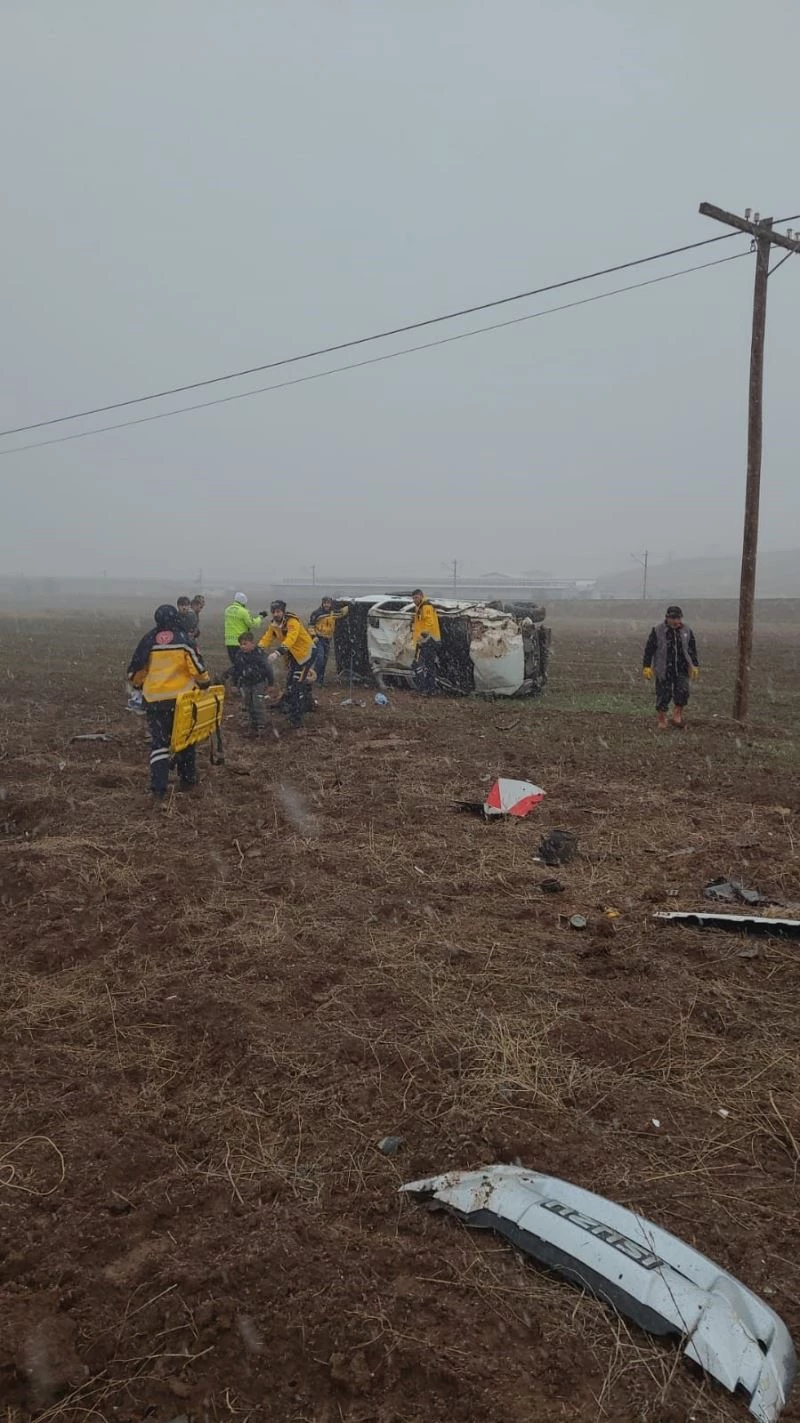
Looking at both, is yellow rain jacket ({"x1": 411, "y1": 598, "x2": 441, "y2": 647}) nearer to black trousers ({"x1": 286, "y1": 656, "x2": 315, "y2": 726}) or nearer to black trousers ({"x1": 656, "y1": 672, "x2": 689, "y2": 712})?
black trousers ({"x1": 286, "y1": 656, "x2": 315, "y2": 726})

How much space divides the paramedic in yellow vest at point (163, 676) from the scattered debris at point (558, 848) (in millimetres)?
3520

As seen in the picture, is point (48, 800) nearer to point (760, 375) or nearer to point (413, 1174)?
point (413, 1174)

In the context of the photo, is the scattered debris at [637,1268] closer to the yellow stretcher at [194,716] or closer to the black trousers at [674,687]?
the yellow stretcher at [194,716]

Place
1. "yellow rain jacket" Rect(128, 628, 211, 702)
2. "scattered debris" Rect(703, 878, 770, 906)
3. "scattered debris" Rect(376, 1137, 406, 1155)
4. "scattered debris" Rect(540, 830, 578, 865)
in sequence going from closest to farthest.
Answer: "scattered debris" Rect(376, 1137, 406, 1155) → "scattered debris" Rect(703, 878, 770, 906) → "scattered debris" Rect(540, 830, 578, 865) → "yellow rain jacket" Rect(128, 628, 211, 702)

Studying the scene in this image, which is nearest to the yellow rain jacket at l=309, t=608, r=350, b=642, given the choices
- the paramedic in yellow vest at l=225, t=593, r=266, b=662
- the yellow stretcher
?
the paramedic in yellow vest at l=225, t=593, r=266, b=662

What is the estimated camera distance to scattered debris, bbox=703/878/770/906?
5566 millimetres

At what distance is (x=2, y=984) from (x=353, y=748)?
624cm

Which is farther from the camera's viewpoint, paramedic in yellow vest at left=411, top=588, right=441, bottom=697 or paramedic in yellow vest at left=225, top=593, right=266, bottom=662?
paramedic in yellow vest at left=411, top=588, right=441, bottom=697

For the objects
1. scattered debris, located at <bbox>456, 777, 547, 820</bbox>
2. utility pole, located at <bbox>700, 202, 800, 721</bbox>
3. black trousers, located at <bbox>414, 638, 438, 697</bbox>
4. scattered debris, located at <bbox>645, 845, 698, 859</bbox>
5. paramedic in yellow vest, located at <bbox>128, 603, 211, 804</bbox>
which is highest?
utility pole, located at <bbox>700, 202, 800, 721</bbox>

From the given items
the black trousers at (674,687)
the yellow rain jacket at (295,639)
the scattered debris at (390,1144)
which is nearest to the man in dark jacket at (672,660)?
the black trousers at (674,687)

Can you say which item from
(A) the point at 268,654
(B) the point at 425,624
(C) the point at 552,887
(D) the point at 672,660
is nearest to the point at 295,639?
(A) the point at 268,654

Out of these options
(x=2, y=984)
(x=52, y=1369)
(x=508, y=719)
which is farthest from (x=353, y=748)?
(x=52, y=1369)

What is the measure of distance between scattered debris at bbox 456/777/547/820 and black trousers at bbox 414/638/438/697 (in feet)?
21.7

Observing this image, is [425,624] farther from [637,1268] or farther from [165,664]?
[637,1268]
